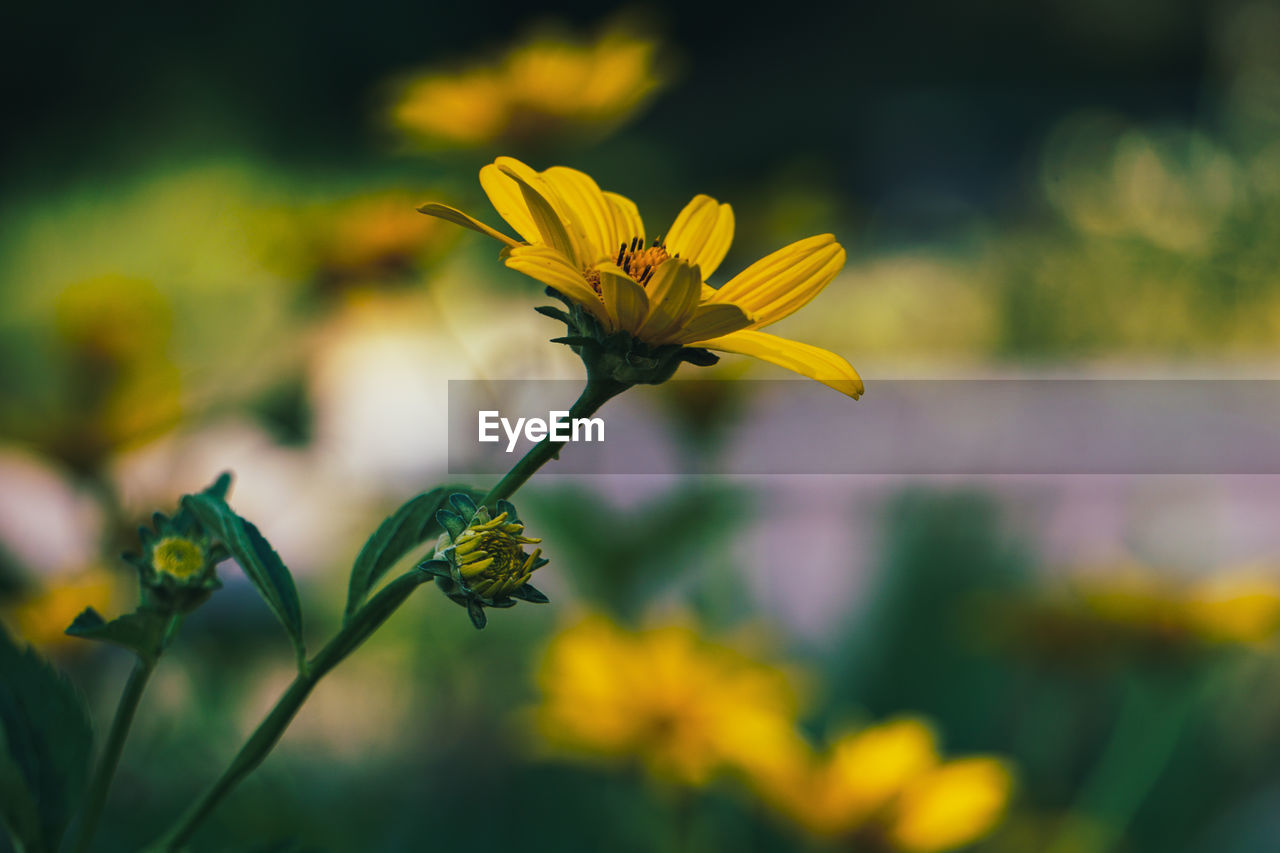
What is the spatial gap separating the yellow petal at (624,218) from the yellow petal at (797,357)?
6 centimetres

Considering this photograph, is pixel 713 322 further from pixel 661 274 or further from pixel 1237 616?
pixel 1237 616

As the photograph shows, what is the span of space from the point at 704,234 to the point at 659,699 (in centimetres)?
46

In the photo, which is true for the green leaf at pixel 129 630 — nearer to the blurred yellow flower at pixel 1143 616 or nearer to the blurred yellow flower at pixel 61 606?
the blurred yellow flower at pixel 61 606

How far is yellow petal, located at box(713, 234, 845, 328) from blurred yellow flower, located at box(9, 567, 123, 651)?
0.43m

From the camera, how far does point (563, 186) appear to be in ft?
0.87

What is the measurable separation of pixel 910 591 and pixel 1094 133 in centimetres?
274

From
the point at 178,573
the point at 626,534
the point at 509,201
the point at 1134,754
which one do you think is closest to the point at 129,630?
the point at 178,573

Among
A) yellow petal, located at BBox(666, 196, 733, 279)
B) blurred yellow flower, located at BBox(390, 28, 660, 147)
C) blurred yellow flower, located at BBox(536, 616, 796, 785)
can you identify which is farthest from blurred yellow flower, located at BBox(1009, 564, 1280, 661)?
yellow petal, located at BBox(666, 196, 733, 279)

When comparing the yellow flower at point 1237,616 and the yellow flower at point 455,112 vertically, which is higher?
the yellow flower at point 455,112

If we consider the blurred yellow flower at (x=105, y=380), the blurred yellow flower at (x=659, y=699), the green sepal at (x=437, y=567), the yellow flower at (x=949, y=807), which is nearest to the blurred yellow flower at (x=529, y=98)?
the blurred yellow flower at (x=105, y=380)

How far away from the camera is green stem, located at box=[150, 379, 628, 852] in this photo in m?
0.20

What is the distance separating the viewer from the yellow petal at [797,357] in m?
0.23

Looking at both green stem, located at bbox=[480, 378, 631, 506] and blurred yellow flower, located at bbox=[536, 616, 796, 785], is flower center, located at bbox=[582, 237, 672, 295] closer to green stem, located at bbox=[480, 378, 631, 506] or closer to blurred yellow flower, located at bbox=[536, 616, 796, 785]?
green stem, located at bbox=[480, 378, 631, 506]

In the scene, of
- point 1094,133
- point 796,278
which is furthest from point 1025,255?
point 796,278
